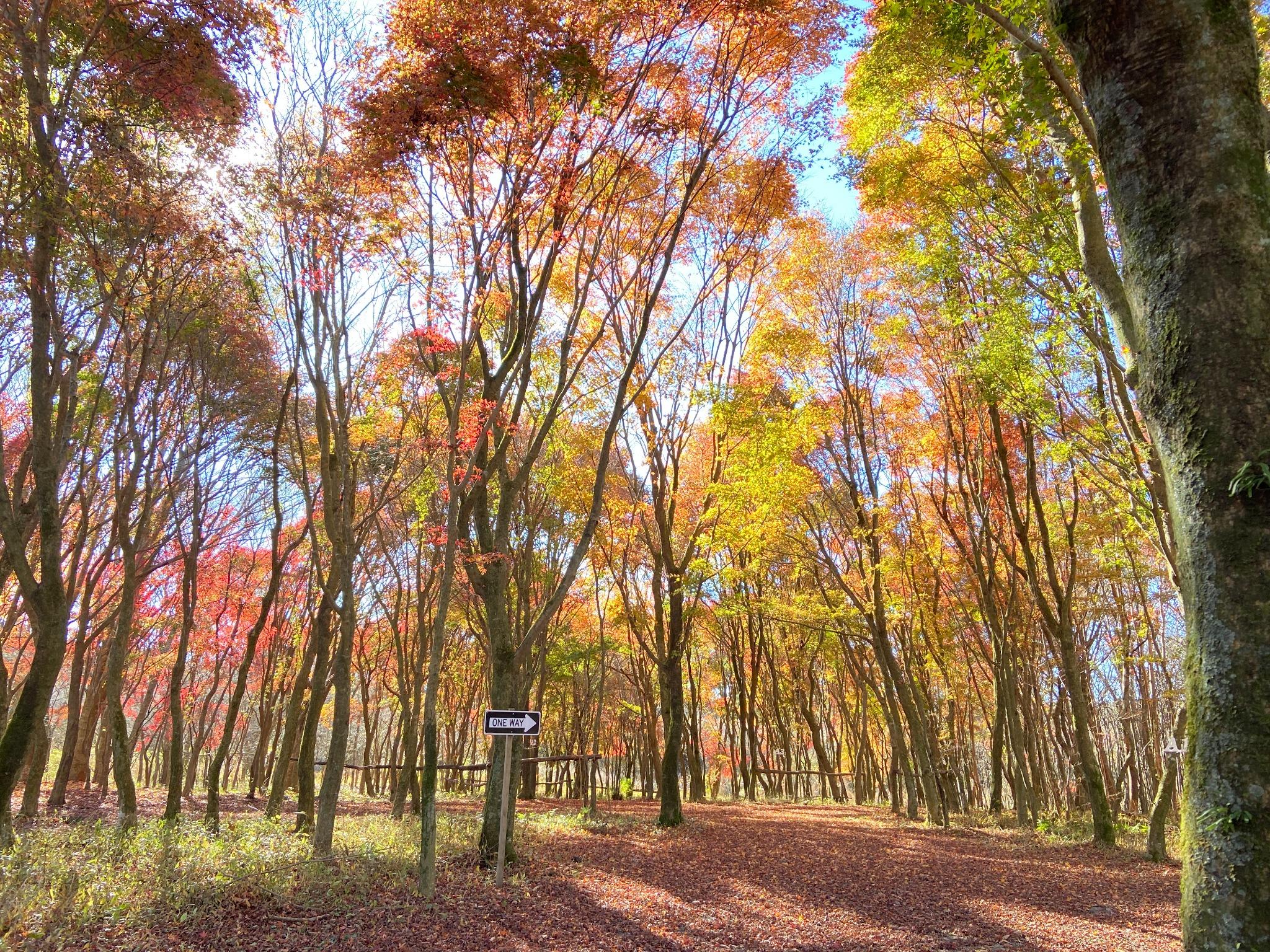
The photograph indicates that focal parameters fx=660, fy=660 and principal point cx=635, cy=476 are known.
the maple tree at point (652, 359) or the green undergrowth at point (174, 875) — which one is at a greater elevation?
the maple tree at point (652, 359)

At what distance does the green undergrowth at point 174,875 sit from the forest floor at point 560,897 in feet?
0.07

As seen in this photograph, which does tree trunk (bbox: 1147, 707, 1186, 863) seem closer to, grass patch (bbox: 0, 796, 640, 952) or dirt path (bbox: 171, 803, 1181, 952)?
dirt path (bbox: 171, 803, 1181, 952)

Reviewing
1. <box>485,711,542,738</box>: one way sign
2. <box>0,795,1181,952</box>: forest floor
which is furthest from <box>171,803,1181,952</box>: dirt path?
<box>485,711,542,738</box>: one way sign

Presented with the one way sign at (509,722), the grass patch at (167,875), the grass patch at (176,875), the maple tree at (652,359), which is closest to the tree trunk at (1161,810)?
the maple tree at (652,359)

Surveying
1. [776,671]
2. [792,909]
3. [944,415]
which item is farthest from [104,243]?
[776,671]

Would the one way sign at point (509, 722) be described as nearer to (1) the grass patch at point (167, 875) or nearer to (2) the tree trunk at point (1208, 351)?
(1) the grass patch at point (167, 875)

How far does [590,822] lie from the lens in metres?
12.1

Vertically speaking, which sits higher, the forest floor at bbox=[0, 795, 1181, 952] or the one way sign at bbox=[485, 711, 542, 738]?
the one way sign at bbox=[485, 711, 542, 738]

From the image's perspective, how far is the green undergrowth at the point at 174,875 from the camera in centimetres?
465

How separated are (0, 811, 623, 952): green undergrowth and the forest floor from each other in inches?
0.8

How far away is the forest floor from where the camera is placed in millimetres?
5039

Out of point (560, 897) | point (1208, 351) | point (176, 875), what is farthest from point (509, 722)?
point (1208, 351)

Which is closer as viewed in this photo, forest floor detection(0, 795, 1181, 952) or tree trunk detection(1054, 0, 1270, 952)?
tree trunk detection(1054, 0, 1270, 952)

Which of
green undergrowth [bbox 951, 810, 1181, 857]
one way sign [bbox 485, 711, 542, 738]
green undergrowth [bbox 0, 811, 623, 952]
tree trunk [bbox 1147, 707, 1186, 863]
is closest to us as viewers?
green undergrowth [bbox 0, 811, 623, 952]
